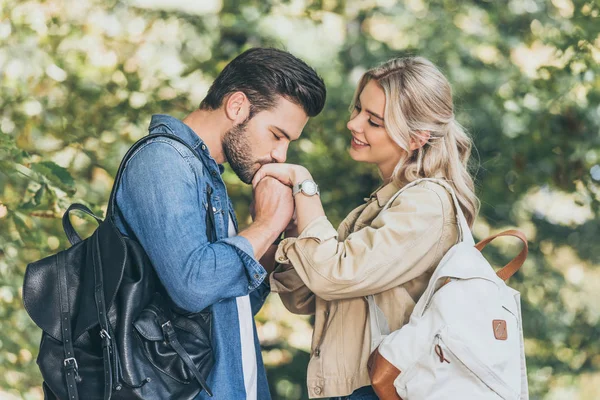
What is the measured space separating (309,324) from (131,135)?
1840mm

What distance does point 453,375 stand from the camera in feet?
6.54

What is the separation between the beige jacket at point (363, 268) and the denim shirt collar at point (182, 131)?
0.35 m

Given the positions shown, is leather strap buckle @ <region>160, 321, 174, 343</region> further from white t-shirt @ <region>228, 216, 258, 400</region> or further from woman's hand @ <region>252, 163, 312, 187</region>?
woman's hand @ <region>252, 163, 312, 187</region>

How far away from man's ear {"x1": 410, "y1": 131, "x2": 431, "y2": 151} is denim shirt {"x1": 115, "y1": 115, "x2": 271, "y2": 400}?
620 mm

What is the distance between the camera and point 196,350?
2.00 metres

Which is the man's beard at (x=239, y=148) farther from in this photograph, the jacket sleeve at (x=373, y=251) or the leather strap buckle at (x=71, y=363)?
the leather strap buckle at (x=71, y=363)

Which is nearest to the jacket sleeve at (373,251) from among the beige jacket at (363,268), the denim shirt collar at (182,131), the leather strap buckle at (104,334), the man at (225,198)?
the beige jacket at (363,268)

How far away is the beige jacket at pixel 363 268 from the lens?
2.10m

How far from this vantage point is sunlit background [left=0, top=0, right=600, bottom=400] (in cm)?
405

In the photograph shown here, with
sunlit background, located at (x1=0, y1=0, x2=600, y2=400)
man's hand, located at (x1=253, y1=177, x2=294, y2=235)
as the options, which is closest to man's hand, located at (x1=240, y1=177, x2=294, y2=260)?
man's hand, located at (x1=253, y1=177, x2=294, y2=235)

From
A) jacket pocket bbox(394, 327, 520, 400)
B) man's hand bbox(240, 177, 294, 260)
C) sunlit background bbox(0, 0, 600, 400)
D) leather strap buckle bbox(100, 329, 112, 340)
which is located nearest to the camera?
leather strap buckle bbox(100, 329, 112, 340)

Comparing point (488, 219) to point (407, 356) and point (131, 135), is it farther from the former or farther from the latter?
point (407, 356)

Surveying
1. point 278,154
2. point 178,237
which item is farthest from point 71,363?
point 278,154

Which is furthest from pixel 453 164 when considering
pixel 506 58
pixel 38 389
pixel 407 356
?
pixel 38 389
